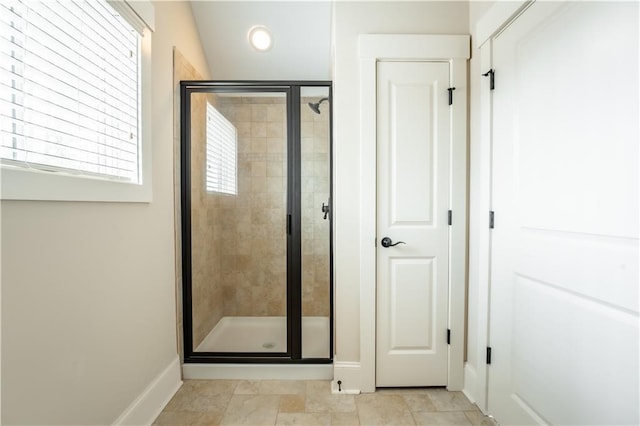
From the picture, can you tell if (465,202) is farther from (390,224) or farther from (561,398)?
(561,398)

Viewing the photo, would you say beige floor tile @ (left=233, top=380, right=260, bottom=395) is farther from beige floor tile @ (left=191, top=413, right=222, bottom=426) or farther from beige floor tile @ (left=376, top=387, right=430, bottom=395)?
beige floor tile @ (left=376, top=387, right=430, bottom=395)

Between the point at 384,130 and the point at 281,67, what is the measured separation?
1.38 metres

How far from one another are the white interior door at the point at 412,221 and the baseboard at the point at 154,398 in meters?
1.29

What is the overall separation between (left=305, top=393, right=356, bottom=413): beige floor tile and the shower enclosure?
254mm

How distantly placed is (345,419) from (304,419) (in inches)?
8.8

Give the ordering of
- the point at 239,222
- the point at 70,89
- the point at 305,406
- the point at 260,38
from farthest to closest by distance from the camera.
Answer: the point at 260,38, the point at 239,222, the point at 305,406, the point at 70,89

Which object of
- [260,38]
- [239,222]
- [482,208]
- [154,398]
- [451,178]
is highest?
[260,38]

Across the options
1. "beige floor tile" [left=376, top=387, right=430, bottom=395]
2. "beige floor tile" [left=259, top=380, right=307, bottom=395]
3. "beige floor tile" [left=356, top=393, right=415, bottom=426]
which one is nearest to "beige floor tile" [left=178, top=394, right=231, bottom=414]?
"beige floor tile" [left=259, top=380, right=307, bottom=395]

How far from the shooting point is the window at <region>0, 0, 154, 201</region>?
950 mm

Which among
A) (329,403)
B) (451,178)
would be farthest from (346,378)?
(451,178)

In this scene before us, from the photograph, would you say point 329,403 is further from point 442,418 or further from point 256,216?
point 256,216

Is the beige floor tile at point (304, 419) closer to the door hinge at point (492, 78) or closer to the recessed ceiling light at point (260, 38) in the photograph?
the door hinge at point (492, 78)

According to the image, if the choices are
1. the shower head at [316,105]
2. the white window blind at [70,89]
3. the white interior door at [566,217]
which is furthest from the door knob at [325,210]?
the white window blind at [70,89]

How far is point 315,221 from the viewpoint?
7.15 ft
